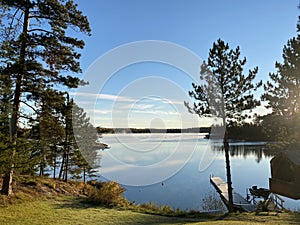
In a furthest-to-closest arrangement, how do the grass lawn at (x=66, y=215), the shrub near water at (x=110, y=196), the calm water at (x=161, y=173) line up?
1. the calm water at (x=161, y=173)
2. the shrub near water at (x=110, y=196)
3. the grass lawn at (x=66, y=215)

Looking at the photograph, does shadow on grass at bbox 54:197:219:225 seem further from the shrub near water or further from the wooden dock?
the wooden dock

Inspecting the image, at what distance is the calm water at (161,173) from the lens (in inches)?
759

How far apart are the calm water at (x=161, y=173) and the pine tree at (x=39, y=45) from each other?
8444mm

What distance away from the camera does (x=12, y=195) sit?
857 cm

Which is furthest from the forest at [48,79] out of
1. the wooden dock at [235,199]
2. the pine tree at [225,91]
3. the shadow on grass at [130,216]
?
the wooden dock at [235,199]

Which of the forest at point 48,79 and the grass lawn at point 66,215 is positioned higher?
the forest at point 48,79

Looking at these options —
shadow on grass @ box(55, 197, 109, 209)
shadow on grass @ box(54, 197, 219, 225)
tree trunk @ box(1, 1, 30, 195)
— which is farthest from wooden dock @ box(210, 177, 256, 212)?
tree trunk @ box(1, 1, 30, 195)

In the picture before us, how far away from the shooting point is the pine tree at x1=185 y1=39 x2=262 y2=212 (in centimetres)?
1148

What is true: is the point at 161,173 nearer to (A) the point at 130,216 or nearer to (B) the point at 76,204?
(B) the point at 76,204

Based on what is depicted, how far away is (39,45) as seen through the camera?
28.7 ft

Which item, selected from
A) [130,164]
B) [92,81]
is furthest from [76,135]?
[130,164]

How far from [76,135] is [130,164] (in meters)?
12.7

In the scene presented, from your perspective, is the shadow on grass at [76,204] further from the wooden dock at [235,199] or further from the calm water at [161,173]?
the wooden dock at [235,199]

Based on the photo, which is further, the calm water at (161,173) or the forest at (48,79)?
the calm water at (161,173)
